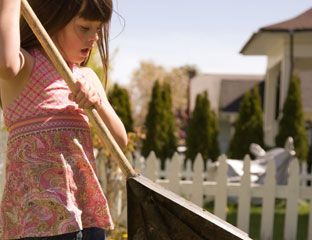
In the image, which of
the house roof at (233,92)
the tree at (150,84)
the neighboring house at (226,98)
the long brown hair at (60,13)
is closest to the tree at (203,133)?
the neighboring house at (226,98)

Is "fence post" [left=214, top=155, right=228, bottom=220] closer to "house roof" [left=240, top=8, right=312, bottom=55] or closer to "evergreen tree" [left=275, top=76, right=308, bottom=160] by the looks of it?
"evergreen tree" [left=275, top=76, right=308, bottom=160]

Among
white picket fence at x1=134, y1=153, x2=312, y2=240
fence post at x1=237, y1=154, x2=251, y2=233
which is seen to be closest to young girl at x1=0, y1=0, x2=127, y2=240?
white picket fence at x1=134, y1=153, x2=312, y2=240

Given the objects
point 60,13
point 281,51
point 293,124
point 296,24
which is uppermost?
point 296,24

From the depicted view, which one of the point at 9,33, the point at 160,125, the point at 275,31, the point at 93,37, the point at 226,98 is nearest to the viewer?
the point at 9,33

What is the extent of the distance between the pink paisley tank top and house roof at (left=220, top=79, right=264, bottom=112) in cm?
2133

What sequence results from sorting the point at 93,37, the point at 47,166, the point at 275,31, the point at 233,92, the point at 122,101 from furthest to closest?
the point at 233,92, the point at 122,101, the point at 275,31, the point at 93,37, the point at 47,166

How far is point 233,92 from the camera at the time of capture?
26.6 metres

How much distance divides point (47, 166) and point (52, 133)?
10 centimetres

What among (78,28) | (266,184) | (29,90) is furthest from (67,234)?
(266,184)

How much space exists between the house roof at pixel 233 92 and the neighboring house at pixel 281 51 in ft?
21.3

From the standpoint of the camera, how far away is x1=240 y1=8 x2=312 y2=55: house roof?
1401 centimetres

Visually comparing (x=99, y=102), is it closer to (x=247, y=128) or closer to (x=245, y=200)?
(x=245, y=200)

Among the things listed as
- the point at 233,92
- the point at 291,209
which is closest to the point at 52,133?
the point at 291,209

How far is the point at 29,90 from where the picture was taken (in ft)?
7.01
